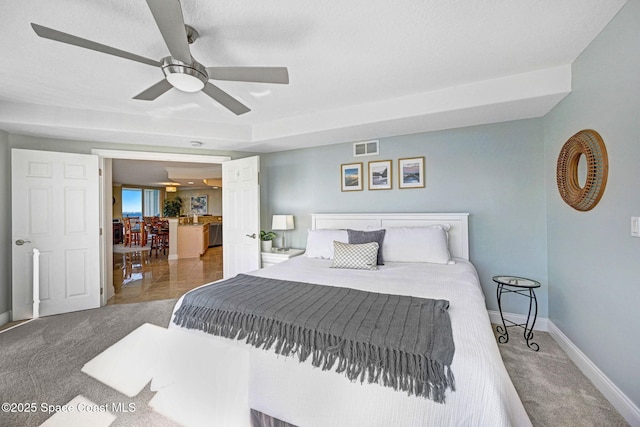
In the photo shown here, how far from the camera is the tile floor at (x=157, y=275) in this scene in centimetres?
390

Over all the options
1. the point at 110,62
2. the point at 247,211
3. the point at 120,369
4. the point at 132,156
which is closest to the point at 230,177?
the point at 247,211

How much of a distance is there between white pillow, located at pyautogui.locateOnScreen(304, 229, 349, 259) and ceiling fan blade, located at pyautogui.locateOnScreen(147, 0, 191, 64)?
7.23ft

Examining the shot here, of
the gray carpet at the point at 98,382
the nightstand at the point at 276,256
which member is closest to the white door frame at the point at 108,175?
the gray carpet at the point at 98,382

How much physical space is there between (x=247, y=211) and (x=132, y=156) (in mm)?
1730

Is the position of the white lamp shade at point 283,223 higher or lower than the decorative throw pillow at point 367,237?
higher

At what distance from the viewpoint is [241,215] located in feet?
12.7

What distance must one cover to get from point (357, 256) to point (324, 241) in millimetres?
656

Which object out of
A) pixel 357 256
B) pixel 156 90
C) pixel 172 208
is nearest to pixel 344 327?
pixel 357 256

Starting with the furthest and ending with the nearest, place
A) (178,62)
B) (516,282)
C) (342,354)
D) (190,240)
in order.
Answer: (190,240)
(516,282)
(178,62)
(342,354)

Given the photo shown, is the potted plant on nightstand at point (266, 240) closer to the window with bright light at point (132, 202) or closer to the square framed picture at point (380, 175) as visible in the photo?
the square framed picture at point (380, 175)

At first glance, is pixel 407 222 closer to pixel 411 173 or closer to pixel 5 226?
pixel 411 173

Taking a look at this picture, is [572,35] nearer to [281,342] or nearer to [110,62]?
[281,342]

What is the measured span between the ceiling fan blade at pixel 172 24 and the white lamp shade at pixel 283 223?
2559mm

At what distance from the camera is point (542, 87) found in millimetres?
2205
